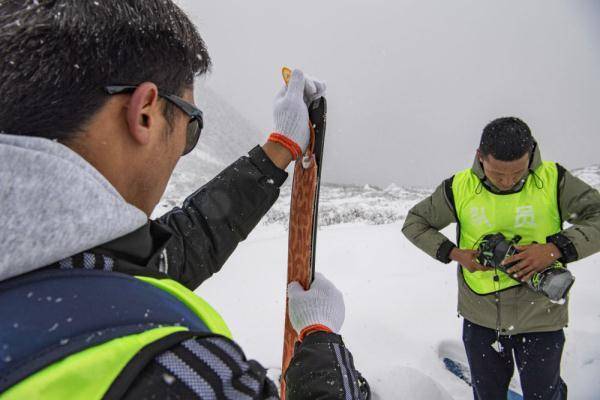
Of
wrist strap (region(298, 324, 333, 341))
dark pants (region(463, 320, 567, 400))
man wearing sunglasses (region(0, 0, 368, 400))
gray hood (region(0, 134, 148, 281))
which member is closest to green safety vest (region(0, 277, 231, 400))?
man wearing sunglasses (region(0, 0, 368, 400))

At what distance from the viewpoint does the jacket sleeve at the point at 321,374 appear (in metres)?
1.14

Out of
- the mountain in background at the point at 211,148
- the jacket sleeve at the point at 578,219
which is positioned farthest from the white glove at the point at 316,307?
the mountain in background at the point at 211,148

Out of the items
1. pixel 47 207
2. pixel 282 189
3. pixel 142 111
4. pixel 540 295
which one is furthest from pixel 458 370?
pixel 282 189

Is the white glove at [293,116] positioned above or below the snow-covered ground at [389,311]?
above

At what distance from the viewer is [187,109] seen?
1.07 m

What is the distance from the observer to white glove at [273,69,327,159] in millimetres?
1907

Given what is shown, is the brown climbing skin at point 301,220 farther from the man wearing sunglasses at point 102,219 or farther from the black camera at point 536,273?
the black camera at point 536,273

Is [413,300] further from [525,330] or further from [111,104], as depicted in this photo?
[111,104]

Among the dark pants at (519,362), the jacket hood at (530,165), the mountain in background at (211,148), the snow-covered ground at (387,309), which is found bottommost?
the mountain in background at (211,148)

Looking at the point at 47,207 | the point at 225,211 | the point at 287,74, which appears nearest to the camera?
the point at 47,207

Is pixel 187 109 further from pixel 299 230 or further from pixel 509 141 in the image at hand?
pixel 509 141

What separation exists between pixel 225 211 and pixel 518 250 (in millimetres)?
1696

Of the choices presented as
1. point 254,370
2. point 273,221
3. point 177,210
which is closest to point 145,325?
point 254,370

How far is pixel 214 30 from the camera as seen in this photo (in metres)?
114
